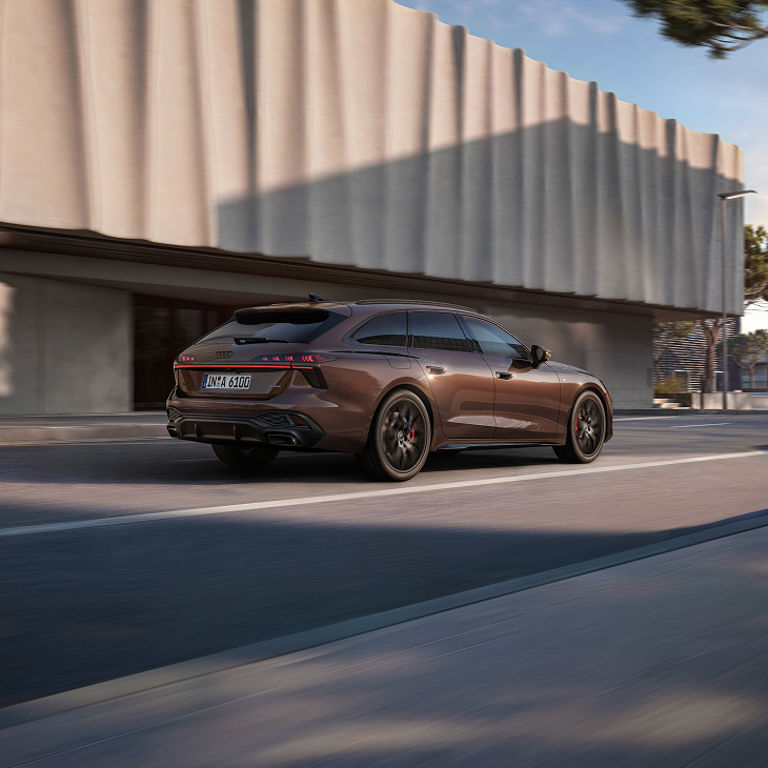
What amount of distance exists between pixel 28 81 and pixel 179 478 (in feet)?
43.6

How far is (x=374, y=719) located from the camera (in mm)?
2582

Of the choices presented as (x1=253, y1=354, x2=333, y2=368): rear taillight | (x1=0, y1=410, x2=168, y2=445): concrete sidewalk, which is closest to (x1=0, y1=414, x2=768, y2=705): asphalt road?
(x1=253, y1=354, x2=333, y2=368): rear taillight

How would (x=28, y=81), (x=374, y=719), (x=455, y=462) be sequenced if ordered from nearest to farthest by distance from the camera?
(x=374, y=719), (x=455, y=462), (x=28, y=81)

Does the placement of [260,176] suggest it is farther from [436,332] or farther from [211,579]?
[211,579]

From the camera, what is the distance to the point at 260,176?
22.5 metres

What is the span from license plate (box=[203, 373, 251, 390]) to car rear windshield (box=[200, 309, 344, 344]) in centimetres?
34

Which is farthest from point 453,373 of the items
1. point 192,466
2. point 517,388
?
point 192,466

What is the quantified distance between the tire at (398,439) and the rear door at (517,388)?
1061mm

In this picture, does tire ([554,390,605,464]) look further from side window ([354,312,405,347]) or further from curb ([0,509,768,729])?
curb ([0,509,768,729])

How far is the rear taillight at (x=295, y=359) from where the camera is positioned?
24.3 feet

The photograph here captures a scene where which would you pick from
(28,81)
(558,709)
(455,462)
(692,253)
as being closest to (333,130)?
(28,81)

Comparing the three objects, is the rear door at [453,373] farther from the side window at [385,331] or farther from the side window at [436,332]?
the side window at [385,331]

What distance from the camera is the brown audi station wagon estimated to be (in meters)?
7.39

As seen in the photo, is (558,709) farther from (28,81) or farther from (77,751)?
(28,81)
